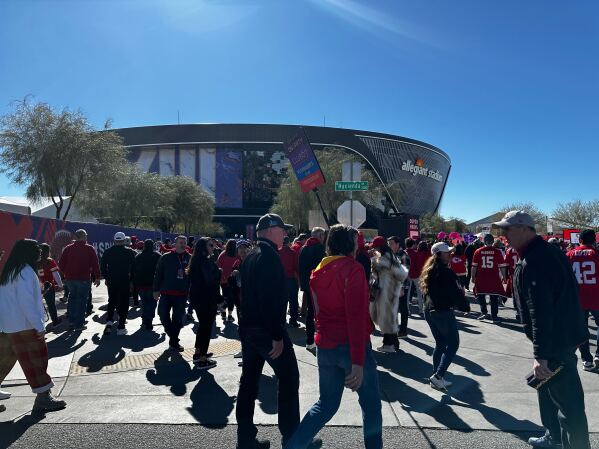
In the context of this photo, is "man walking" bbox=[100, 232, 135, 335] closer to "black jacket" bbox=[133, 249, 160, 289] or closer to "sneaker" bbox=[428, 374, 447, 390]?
"black jacket" bbox=[133, 249, 160, 289]

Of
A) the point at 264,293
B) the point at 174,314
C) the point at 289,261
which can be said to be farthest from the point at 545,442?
the point at 289,261

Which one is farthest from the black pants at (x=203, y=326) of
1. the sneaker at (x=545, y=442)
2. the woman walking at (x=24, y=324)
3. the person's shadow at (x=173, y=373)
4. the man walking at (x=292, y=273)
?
the sneaker at (x=545, y=442)

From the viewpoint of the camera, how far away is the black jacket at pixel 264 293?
129 inches

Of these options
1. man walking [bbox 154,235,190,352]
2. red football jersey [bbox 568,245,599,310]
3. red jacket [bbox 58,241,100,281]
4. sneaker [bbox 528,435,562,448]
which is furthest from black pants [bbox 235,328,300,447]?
red jacket [bbox 58,241,100,281]

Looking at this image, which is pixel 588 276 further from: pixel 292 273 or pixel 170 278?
pixel 170 278

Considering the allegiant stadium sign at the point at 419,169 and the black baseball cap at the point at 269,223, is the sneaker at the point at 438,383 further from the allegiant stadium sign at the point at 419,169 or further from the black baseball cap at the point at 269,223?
the allegiant stadium sign at the point at 419,169

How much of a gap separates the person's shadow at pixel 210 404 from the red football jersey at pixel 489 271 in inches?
250

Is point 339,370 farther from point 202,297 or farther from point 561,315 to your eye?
point 202,297

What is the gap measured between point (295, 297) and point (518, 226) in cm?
587

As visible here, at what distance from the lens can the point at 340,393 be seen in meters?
3.01

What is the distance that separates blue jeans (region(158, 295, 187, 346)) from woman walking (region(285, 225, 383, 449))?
4.19 metres

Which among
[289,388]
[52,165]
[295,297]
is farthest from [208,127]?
[289,388]

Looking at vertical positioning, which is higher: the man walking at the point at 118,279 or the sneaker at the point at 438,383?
the man walking at the point at 118,279

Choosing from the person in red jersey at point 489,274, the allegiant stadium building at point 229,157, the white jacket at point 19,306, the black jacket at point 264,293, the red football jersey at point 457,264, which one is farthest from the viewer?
the allegiant stadium building at point 229,157
